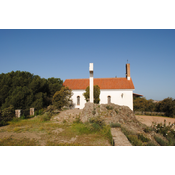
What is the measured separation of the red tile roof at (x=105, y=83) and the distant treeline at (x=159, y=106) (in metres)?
7.33

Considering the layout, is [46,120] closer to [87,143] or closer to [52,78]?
[87,143]

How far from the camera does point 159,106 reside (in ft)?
87.1

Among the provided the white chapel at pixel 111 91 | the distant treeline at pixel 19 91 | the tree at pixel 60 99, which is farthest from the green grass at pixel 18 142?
the white chapel at pixel 111 91

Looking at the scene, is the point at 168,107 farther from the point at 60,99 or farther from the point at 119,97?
the point at 60,99

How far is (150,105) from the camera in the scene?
91.8ft

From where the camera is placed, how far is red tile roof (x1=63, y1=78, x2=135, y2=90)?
81.5 ft

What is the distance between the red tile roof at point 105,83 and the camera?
24836 millimetres

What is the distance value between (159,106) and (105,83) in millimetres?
13006

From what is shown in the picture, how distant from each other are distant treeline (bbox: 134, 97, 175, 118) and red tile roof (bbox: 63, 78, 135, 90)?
7.33 meters

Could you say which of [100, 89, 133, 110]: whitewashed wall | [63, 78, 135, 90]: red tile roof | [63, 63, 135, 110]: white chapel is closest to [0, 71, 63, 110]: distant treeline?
[63, 63, 135, 110]: white chapel

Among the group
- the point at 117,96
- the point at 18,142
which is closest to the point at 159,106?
the point at 117,96

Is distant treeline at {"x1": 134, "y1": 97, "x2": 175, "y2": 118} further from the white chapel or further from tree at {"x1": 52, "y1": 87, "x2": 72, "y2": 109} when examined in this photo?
tree at {"x1": 52, "y1": 87, "x2": 72, "y2": 109}

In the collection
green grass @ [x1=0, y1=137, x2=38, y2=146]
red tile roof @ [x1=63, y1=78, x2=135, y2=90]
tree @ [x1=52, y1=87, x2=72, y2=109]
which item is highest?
red tile roof @ [x1=63, y1=78, x2=135, y2=90]

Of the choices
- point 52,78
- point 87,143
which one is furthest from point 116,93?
point 87,143
